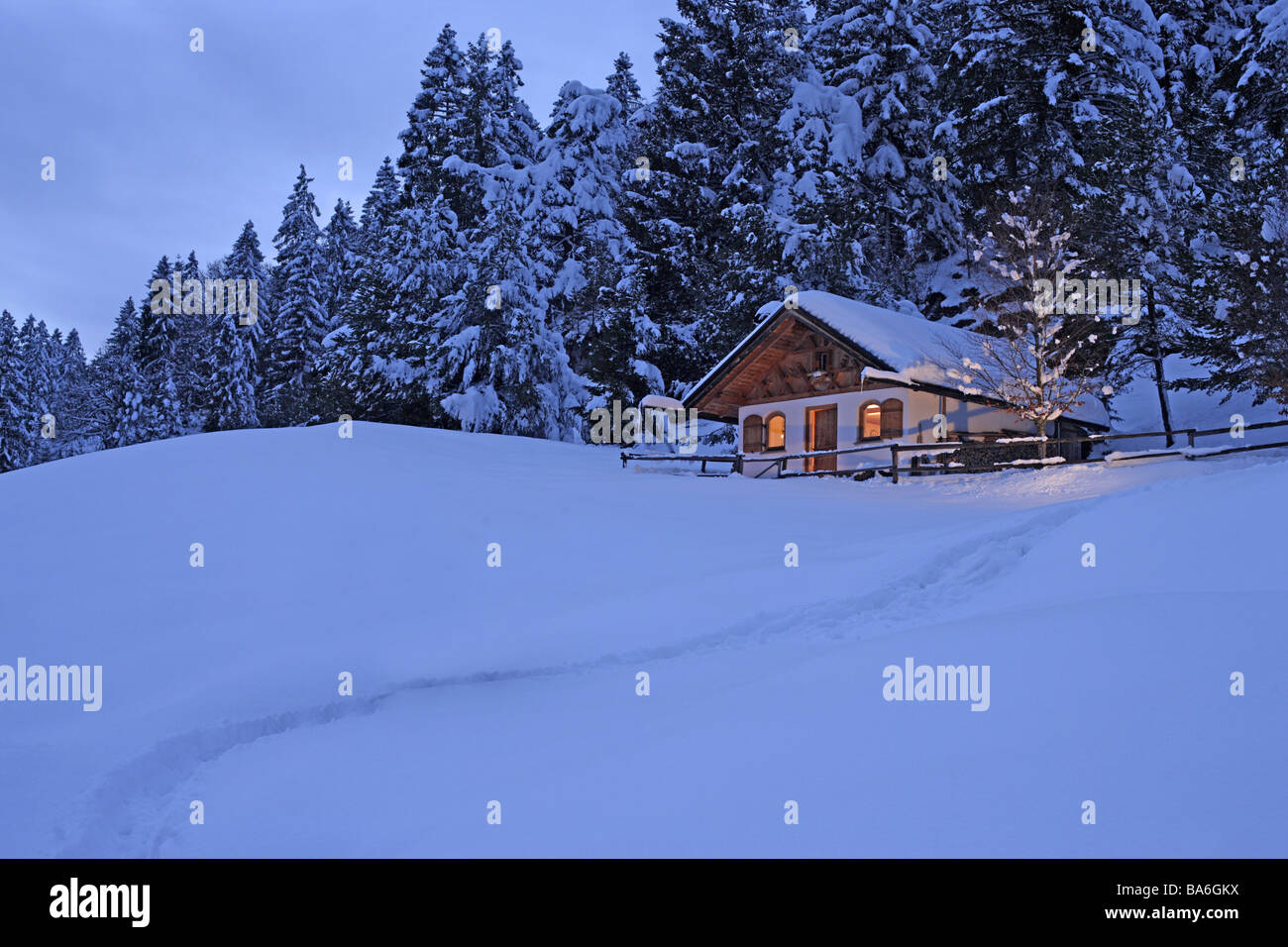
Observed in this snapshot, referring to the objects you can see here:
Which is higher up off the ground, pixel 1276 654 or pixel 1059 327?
pixel 1059 327

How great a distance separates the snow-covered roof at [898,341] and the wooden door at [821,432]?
114 inches

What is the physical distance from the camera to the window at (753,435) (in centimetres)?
2994

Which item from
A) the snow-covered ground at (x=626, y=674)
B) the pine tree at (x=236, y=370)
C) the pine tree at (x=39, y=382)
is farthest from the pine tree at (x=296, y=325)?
the snow-covered ground at (x=626, y=674)

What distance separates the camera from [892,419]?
87.7ft

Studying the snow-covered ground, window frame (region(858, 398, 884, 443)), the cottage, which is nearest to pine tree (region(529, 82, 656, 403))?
the cottage

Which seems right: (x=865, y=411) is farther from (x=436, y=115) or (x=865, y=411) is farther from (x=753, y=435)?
(x=436, y=115)

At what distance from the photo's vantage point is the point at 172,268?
193ft

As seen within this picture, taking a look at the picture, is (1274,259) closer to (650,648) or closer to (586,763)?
(650,648)

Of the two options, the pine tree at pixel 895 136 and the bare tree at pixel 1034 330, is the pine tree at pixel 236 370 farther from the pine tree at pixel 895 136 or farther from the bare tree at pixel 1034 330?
the bare tree at pixel 1034 330

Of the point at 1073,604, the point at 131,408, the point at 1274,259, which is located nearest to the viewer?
the point at 1073,604

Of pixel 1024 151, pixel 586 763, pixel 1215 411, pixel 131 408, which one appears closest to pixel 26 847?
pixel 586 763

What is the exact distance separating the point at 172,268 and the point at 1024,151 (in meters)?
54.0

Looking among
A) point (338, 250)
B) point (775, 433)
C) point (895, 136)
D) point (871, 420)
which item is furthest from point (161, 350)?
point (871, 420)

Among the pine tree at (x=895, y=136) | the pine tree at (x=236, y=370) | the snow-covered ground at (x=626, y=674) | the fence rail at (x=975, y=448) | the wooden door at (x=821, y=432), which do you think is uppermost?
the pine tree at (x=895, y=136)
